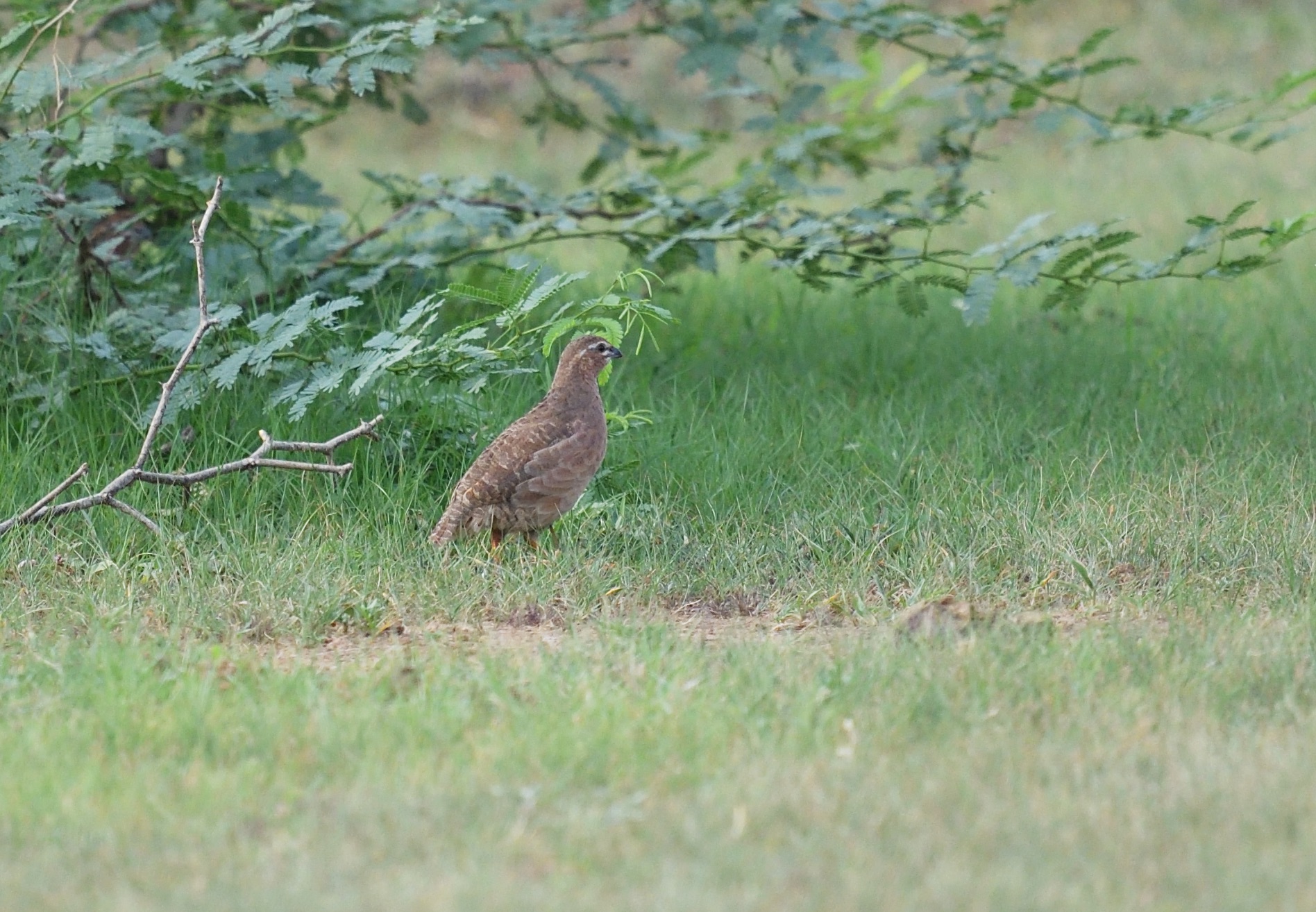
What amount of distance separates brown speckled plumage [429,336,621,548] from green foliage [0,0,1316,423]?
0.25 metres

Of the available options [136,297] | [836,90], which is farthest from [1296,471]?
[136,297]

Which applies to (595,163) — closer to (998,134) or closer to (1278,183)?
(1278,183)

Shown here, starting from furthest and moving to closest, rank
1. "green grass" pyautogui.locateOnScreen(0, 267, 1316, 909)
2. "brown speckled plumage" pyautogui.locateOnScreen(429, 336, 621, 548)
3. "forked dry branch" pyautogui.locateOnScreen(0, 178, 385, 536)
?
"brown speckled plumage" pyautogui.locateOnScreen(429, 336, 621, 548) < "forked dry branch" pyautogui.locateOnScreen(0, 178, 385, 536) < "green grass" pyautogui.locateOnScreen(0, 267, 1316, 909)

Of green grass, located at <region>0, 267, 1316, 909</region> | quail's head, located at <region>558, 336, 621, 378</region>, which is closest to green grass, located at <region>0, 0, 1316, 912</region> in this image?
green grass, located at <region>0, 267, 1316, 909</region>

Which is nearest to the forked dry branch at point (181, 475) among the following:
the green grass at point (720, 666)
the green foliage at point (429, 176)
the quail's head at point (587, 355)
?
the green grass at point (720, 666)

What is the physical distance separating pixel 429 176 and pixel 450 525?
2.14m

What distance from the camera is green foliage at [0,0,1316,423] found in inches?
233

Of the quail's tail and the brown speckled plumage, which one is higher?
the brown speckled plumage

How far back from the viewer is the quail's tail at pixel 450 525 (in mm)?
5625

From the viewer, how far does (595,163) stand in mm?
8180

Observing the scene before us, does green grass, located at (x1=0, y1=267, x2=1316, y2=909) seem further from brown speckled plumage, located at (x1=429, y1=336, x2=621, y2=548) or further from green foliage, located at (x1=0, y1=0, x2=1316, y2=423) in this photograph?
green foliage, located at (x1=0, y1=0, x2=1316, y2=423)

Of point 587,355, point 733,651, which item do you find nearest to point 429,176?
point 587,355

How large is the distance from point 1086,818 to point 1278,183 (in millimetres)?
10175

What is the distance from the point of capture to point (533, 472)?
553 centimetres
